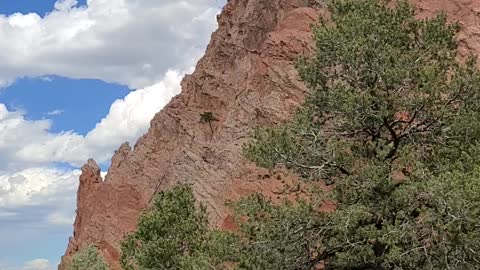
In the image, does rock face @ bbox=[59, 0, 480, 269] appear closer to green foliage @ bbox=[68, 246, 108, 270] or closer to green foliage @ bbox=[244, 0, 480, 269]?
green foliage @ bbox=[68, 246, 108, 270]

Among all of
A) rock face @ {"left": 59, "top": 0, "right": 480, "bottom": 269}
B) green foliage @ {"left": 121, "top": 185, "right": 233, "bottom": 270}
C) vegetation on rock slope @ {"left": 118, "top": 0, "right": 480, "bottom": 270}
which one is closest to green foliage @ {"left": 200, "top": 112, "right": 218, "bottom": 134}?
rock face @ {"left": 59, "top": 0, "right": 480, "bottom": 269}

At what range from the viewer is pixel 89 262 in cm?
5822

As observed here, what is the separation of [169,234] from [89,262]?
28.0m

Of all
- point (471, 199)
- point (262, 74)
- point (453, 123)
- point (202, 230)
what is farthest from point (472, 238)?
point (262, 74)

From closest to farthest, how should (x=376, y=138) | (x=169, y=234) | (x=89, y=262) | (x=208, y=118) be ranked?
(x=376, y=138) → (x=169, y=234) → (x=89, y=262) → (x=208, y=118)

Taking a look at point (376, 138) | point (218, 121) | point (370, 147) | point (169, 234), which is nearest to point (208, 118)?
point (218, 121)

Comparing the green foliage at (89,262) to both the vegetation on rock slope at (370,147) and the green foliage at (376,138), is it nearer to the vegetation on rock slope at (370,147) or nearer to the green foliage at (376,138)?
the vegetation on rock slope at (370,147)

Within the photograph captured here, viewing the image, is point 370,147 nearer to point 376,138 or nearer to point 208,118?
point 376,138

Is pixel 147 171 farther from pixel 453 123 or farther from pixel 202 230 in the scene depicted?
pixel 453 123

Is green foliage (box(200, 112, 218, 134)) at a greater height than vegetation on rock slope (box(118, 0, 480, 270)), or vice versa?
green foliage (box(200, 112, 218, 134))

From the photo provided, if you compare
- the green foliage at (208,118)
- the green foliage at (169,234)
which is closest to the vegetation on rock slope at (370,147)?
the green foliage at (169,234)

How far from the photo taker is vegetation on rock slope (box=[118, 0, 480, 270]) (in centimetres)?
1877

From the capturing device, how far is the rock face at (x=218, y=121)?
56625 millimetres

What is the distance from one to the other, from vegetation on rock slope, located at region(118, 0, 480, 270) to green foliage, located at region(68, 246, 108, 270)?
35.8m
